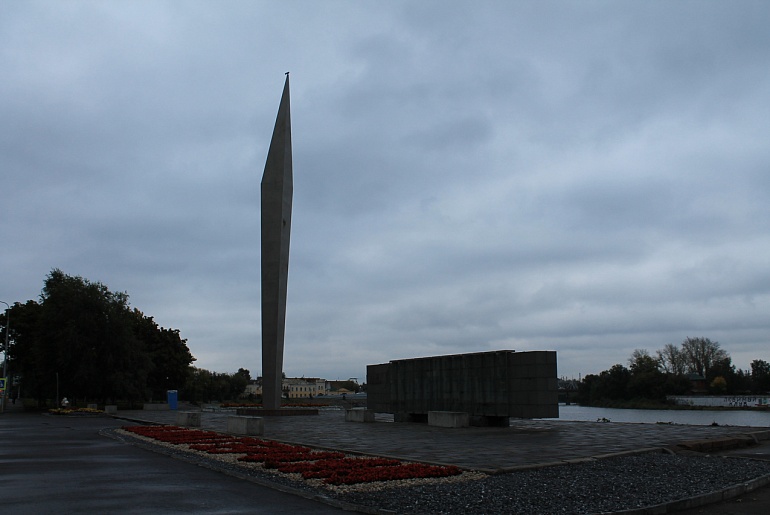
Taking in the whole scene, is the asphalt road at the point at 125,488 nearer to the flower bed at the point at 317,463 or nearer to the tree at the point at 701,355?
the flower bed at the point at 317,463

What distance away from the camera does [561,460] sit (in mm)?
13664

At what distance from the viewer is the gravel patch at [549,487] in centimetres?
899

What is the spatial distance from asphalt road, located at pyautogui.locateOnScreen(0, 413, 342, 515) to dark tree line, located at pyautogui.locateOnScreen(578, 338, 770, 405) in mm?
66431

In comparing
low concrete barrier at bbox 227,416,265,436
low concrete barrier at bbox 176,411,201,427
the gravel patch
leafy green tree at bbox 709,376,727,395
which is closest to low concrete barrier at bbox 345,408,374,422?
low concrete barrier at bbox 176,411,201,427

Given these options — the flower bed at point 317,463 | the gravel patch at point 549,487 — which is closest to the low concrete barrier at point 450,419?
Answer: the flower bed at point 317,463

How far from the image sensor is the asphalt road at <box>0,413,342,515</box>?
9.30m

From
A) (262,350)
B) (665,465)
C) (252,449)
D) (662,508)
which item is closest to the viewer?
(662,508)

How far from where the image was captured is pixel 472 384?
2639 cm

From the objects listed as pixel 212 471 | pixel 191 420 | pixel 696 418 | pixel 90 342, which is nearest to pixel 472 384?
pixel 191 420

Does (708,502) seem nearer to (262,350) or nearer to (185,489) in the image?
(185,489)

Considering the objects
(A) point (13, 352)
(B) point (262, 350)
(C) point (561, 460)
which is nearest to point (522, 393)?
(C) point (561, 460)

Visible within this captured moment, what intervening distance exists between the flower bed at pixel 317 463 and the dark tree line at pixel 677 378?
6242 centimetres

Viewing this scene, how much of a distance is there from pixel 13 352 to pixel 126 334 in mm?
18403

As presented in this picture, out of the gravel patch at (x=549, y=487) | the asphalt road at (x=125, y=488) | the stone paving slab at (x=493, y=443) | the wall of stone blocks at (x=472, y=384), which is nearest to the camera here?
the gravel patch at (x=549, y=487)
